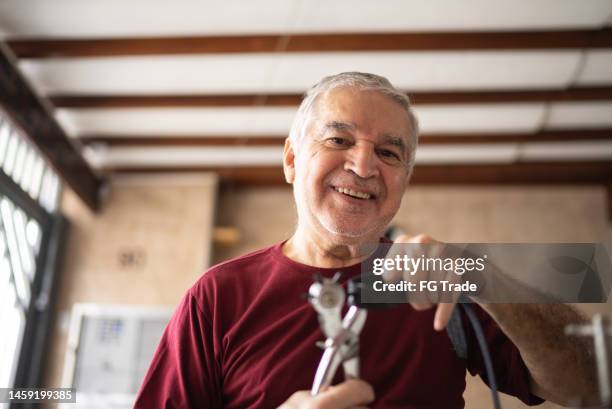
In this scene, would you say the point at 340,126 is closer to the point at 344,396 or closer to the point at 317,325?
the point at 317,325

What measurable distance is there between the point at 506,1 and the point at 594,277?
2103mm

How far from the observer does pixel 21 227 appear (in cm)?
365

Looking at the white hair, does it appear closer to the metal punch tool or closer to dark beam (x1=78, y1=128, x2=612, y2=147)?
the metal punch tool

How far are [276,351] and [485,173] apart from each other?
3.64 meters

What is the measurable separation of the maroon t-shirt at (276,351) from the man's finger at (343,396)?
127 mm

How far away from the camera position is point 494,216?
433cm

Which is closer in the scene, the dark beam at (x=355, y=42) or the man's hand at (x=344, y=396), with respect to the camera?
the man's hand at (x=344, y=396)

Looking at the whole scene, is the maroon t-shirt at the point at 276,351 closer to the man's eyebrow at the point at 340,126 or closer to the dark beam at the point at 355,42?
the man's eyebrow at the point at 340,126

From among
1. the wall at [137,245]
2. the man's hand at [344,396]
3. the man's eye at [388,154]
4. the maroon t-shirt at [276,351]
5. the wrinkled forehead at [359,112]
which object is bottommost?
the man's hand at [344,396]

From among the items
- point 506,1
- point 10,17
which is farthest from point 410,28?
point 10,17

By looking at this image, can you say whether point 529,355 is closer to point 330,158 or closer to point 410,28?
point 330,158

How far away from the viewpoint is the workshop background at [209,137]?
8.71ft

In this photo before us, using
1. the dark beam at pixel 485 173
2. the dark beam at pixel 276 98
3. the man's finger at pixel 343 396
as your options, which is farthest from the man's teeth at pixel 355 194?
the dark beam at pixel 485 173

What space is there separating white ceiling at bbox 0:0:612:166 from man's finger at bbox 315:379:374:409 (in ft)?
7.07
